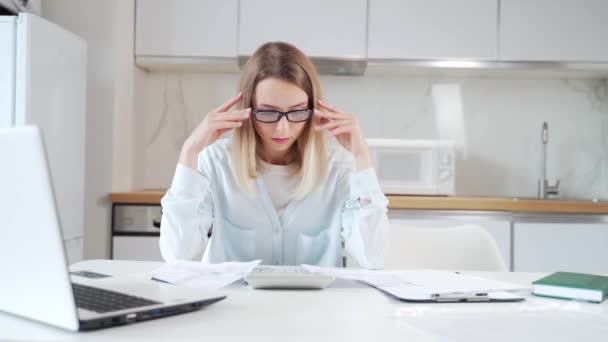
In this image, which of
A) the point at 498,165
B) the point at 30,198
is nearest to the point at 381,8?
the point at 498,165

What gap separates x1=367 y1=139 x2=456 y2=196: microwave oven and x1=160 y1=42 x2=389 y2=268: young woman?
1167 millimetres

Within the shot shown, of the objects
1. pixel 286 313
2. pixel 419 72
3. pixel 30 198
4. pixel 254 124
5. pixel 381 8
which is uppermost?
pixel 381 8

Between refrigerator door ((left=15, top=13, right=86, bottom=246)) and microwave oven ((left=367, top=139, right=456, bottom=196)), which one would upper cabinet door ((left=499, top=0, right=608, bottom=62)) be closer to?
microwave oven ((left=367, top=139, right=456, bottom=196))

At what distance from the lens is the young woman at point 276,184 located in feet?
5.09

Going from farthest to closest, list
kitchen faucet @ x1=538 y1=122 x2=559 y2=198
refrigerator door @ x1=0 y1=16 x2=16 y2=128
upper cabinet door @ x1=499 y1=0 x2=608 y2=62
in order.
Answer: kitchen faucet @ x1=538 y1=122 x2=559 y2=198, upper cabinet door @ x1=499 y1=0 x2=608 y2=62, refrigerator door @ x1=0 y1=16 x2=16 y2=128

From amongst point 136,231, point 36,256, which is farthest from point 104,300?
point 136,231

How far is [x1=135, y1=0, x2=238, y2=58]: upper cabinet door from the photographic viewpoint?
9.80 feet

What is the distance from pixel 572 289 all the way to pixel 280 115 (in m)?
0.77

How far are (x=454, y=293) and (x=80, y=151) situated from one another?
2.06 m

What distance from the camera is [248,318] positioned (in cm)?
86

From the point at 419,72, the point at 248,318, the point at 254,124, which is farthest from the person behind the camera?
the point at 419,72

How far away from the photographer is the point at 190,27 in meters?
2.98


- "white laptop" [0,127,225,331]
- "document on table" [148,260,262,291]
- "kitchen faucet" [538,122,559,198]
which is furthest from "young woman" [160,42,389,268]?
"kitchen faucet" [538,122,559,198]

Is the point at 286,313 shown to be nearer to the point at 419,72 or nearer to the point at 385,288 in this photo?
the point at 385,288
